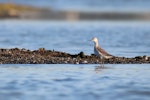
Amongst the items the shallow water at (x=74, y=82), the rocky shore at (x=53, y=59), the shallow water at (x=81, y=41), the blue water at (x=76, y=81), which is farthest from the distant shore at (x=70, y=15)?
the shallow water at (x=74, y=82)

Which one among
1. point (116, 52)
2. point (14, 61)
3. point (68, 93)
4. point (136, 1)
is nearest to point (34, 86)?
point (68, 93)

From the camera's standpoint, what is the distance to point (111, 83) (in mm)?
18562

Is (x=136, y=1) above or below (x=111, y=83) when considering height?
above

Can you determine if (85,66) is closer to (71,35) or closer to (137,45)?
(137,45)

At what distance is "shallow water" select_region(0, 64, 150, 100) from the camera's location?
16728mm

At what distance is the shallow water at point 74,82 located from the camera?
16728 mm

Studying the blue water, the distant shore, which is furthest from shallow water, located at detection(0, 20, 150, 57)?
the distant shore

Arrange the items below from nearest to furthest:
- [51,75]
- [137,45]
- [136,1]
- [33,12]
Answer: [51,75], [137,45], [33,12], [136,1]

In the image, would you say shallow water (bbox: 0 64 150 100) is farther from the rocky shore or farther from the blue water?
the rocky shore

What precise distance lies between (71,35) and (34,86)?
2047cm

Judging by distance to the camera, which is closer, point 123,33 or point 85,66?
point 85,66

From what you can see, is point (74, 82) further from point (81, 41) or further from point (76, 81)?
point (81, 41)

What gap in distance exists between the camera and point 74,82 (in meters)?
18.6

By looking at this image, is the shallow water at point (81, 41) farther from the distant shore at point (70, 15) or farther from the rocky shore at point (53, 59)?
the distant shore at point (70, 15)
